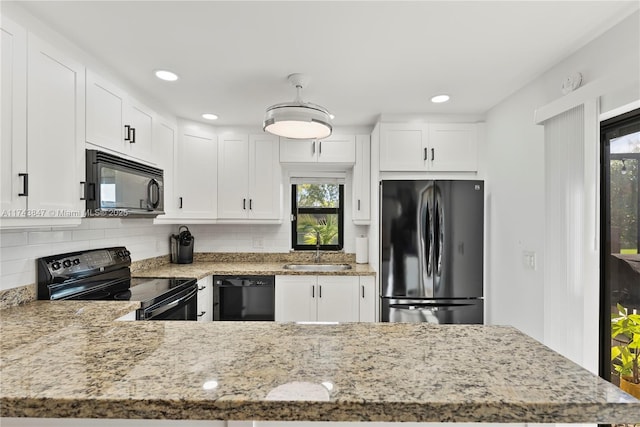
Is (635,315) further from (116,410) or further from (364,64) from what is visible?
(116,410)

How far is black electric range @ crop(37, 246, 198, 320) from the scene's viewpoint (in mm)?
2047

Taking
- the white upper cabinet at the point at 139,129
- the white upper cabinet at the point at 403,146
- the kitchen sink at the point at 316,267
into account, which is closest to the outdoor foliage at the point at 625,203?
the white upper cabinet at the point at 403,146

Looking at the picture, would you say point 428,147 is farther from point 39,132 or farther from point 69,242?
point 69,242

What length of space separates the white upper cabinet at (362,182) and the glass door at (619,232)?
2.03 meters

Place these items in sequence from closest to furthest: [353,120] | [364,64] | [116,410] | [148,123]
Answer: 1. [116,410]
2. [364,64]
3. [148,123]
4. [353,120]

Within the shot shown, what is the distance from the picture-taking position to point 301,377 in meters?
0.84

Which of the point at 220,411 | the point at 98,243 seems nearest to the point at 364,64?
the point at 220,411

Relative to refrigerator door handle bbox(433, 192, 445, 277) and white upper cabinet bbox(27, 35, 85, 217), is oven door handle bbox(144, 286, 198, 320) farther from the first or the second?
refrigerator door handle bbox(433, 192, 445, 277)

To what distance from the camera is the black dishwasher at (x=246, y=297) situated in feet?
10.9

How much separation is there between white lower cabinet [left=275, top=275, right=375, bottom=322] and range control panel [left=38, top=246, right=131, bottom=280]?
1.36 metres

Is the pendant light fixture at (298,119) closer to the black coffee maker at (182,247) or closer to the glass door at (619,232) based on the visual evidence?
the glass door at (619,232)

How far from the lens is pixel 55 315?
1.63m

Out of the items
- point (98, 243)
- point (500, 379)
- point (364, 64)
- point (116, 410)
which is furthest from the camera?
point (98, 243)

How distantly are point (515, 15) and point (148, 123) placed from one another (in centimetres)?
259
